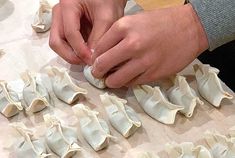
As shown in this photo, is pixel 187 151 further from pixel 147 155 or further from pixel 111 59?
pixel 111 59

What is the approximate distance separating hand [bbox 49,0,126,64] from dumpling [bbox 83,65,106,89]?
2cm

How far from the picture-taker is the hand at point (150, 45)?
83 cm

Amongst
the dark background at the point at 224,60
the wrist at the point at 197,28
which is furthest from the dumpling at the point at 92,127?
the dark background at the point at 224,60

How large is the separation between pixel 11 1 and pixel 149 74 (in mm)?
490

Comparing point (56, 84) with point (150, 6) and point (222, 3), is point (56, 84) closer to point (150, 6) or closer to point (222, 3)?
point (222, 3)

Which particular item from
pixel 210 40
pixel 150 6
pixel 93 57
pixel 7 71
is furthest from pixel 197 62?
pixel 150 6

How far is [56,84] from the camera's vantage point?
0.89 metres

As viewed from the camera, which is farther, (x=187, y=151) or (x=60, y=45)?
(x=60, y=45)

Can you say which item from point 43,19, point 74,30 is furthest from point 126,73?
point 43,19

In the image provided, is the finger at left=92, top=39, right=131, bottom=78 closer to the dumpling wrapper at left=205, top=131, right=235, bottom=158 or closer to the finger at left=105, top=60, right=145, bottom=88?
the finger at left=105, top=60, right=145, bottom=88

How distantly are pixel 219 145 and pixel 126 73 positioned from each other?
0.21 meters

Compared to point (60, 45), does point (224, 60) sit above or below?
below

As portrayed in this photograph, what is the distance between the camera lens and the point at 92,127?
2.63ft

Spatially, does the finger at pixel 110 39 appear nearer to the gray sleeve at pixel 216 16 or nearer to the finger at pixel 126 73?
the finger at pixel 126 73
